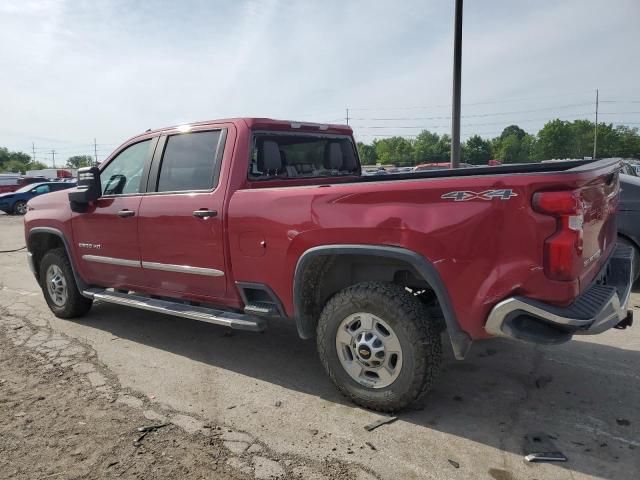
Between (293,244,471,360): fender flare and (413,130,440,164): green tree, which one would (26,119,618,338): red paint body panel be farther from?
(413,130,440,164): green tree

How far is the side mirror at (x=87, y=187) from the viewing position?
5023 millimetres

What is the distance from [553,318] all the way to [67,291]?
504 centimetres

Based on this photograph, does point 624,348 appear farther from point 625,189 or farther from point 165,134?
point 165,134

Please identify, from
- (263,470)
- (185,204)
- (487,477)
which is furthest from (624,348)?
(185,204)

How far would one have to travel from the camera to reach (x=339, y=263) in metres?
3.67

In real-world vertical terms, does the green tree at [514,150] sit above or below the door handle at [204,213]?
above

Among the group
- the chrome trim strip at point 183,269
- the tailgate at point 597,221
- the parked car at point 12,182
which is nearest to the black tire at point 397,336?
the tailgate at point 597,221

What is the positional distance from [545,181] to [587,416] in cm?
170

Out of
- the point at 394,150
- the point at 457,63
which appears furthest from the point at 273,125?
the point at 394,150

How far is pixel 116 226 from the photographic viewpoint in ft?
16.1

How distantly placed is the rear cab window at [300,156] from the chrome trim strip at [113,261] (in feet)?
5.07

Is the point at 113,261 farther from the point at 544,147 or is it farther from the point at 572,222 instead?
the point at 544,147

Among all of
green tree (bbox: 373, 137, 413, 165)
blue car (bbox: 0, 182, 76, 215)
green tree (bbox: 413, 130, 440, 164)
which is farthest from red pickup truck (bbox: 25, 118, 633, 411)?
green tree (bbox: 373, 137, 413, 165)

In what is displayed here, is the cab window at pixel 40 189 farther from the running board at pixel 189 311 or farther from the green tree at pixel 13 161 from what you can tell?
the green tree at pixel 13 161
